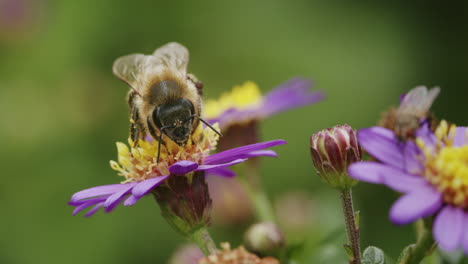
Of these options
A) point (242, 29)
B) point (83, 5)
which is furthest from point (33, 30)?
point (242, 29)

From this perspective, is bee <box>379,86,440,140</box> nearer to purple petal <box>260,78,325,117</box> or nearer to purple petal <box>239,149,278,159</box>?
purple petal <box>239,149,278,159</box>

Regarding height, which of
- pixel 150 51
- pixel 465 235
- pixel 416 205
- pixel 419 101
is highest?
pixel 150 51

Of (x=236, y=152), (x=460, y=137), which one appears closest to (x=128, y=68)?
(x=236, y=152)

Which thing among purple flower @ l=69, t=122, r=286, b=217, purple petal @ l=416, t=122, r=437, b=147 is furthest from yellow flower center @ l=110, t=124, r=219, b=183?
purple petal @ l=416, t=122, r=437, b=147

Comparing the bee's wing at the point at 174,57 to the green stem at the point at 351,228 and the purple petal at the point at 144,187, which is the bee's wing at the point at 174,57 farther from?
the green stem at the point at 351,228

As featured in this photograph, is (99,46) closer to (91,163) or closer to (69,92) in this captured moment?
(69,92)

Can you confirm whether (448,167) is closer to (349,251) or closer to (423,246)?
(423,246)
